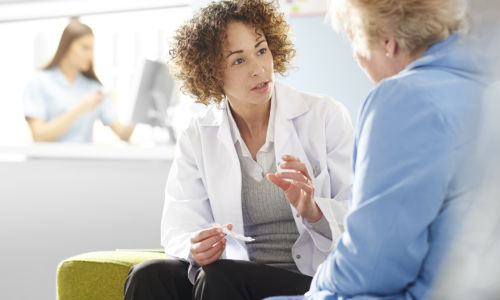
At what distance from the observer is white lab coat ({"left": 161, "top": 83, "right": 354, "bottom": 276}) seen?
1693 millimetres

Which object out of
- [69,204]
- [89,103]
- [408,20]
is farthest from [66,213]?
[408,20]

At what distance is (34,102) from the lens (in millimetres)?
3273

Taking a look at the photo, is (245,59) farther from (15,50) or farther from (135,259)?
(15,50)

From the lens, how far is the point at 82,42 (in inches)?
128

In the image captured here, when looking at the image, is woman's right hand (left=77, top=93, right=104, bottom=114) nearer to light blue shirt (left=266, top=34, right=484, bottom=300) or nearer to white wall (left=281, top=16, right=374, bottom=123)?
white wall (left=281, top=16, right=374, bottom=123)

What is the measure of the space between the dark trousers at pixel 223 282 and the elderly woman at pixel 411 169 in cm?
53

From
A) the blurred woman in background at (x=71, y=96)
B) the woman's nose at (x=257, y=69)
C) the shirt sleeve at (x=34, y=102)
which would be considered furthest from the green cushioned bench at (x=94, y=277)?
the shirt sleeve at (x=34, y=102)

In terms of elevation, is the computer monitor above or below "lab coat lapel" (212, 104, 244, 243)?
above

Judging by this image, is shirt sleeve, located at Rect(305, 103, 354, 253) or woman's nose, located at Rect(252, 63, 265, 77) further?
woman's nose, located at Rect(252, 63, 265, 77)

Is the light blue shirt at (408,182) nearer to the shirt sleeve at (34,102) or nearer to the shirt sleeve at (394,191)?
the shirt sleeve at (394,191)

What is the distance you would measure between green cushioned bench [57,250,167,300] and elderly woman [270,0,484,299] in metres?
0.99

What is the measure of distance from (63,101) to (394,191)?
2.73 m

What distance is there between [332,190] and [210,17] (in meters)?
0.67

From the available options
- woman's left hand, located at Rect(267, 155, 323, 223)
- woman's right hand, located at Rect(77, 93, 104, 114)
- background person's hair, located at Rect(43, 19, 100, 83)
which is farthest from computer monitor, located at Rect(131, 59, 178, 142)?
woman's left hand, located at Rect(267, 155, 323, 223)
